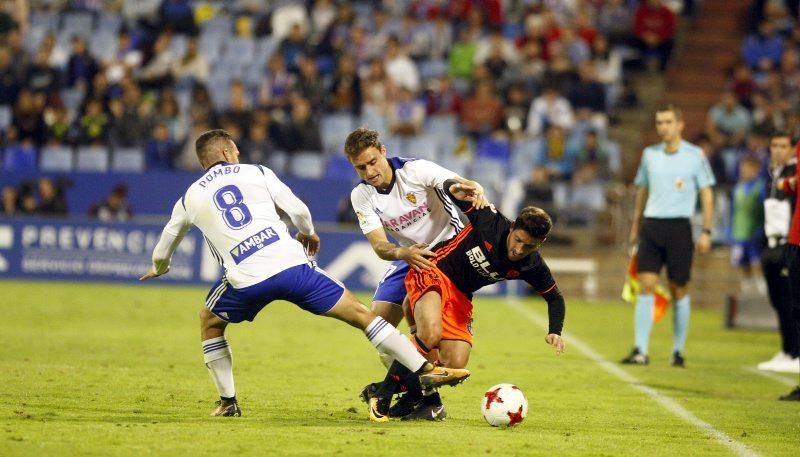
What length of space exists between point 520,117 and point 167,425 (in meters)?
16.3

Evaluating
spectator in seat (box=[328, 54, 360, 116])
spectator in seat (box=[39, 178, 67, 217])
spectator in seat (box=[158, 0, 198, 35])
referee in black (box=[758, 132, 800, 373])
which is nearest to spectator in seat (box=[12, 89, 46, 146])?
spectator in seat (box=[39, 178, 67, 217])

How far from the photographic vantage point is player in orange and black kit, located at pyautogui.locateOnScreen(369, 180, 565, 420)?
812 cm

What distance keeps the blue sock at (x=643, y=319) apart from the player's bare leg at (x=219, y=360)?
18.0 ft

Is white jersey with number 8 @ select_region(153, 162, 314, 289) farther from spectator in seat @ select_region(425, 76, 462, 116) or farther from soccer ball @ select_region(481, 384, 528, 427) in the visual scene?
spectator in seat @ select_region(425, 76, 462, 116)

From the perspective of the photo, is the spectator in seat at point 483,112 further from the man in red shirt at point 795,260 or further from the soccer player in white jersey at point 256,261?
the soccer player in white jersey at point 256,261

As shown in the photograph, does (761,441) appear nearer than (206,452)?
No

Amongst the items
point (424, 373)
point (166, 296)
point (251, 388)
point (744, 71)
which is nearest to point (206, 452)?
point (424, 373)

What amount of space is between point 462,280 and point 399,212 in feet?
2.06

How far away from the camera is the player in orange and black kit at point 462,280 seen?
8.12 metres

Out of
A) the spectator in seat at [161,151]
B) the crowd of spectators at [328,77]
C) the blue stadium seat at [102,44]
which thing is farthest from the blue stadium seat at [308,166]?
the blue stadium seat at [102,44]

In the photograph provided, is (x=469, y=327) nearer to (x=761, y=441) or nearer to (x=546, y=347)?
(x=761, y=441)

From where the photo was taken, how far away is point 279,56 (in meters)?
24.3

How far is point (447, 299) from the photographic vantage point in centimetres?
854

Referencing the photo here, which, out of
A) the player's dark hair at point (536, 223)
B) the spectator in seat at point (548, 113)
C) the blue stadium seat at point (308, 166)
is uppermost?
the spectator in seat at point (548, 113)
